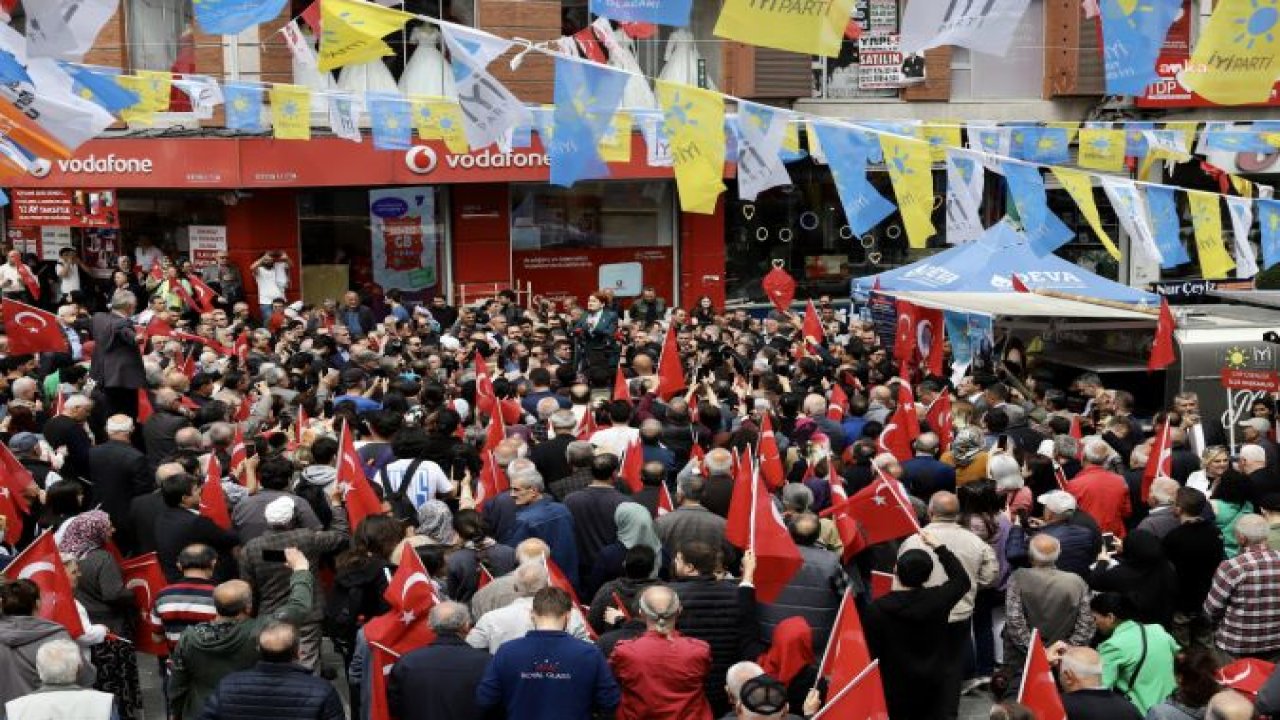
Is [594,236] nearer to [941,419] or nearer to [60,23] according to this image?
[941,419]

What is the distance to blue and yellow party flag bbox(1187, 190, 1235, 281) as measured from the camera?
53.3 ft

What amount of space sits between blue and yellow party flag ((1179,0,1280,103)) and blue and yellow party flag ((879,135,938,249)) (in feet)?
8.07

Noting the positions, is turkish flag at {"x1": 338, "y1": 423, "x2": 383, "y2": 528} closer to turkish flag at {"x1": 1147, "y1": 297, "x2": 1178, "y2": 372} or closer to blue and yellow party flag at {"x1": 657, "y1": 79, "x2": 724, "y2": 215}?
blue and yellow party flag at {"x1": 657, "y1": 79, "x2": 724, "y2": 215}

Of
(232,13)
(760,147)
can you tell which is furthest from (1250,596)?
(232,13)

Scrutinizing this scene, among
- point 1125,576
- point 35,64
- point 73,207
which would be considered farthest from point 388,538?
point 73,207

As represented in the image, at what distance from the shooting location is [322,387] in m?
14.1

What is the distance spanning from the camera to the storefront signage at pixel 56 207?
23141mm

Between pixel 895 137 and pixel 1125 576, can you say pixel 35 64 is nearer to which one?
pixel 895 137

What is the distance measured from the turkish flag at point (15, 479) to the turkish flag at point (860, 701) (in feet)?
18.7

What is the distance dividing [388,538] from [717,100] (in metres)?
6.73

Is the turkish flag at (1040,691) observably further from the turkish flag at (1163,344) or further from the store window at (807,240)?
the store window at (807,240)

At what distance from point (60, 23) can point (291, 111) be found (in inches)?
319

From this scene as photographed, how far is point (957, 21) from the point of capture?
38.3 feet

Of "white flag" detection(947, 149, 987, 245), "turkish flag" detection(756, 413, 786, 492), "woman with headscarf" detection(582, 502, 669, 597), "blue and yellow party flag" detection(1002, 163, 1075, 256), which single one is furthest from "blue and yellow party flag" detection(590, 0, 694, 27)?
"white flag" detection(947, 149, 987, 245)
